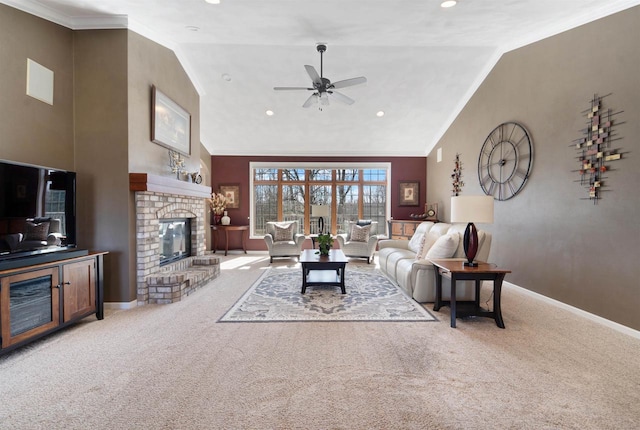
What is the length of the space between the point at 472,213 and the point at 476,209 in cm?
6

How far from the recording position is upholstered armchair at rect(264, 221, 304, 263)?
6707 millimetres

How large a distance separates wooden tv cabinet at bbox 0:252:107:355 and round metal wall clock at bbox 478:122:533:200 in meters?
5.54

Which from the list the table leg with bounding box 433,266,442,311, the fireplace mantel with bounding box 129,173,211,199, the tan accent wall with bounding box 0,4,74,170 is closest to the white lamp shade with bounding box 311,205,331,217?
the fireplace mantel with bounding box 129,173,211,199

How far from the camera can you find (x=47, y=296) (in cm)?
263

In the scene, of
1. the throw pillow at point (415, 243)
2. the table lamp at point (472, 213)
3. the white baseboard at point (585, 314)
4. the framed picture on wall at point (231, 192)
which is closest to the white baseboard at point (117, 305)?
the table lamp at point (472, 213)

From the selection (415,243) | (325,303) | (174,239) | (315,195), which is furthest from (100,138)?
(315,195)

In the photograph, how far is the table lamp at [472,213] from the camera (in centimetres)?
312

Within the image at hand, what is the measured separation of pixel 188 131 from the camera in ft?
16.7

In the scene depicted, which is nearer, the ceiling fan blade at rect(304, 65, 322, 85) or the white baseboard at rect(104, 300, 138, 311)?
the white baseboard at rect(104, 300, 138, 311)

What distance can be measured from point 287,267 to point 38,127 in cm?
427

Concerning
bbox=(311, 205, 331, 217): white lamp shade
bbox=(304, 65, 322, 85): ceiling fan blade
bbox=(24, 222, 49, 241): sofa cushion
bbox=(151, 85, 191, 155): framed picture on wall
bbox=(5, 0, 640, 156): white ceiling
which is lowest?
bbox=(24, 222, 49, 241): sofa cushion

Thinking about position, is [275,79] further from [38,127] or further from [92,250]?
[92,250]

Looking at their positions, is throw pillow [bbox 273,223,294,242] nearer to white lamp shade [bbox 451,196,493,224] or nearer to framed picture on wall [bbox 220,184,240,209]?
framed picture on wall [bbox 220,184,240,209]

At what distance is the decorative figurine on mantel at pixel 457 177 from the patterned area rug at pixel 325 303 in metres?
2.66
